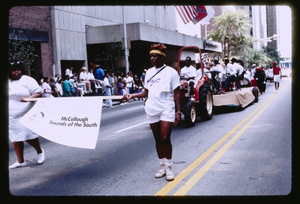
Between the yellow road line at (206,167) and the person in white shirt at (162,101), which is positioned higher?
the person in white shirt at (162,101)

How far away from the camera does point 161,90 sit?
572cm

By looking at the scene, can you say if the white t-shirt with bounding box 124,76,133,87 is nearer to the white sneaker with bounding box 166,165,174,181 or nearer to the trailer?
the trailer

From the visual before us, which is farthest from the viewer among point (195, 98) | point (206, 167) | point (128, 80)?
point (128, 80)

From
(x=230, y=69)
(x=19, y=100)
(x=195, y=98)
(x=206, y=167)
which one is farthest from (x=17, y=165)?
(x=230, y=69)

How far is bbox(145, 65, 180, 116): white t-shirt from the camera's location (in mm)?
5734

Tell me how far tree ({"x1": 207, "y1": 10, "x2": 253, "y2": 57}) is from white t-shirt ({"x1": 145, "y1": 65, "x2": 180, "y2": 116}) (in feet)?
198

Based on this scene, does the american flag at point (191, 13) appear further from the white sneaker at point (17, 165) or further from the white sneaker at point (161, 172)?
the white sneaker at point (161, 172)

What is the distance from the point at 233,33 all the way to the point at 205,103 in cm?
5700

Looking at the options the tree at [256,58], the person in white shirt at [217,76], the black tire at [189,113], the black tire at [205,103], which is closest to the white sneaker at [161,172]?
the black tire at [189,113]

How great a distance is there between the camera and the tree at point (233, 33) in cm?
6450

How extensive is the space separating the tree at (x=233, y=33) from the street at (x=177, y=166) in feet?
183

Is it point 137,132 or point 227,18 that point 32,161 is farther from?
point 227,18

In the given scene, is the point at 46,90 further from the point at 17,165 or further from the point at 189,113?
the point at 17,165

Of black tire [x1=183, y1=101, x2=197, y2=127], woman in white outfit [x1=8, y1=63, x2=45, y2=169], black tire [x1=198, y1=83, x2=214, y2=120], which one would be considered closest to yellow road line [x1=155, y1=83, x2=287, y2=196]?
black tire [x1=183, y1=101, x2=197, y2=127]
